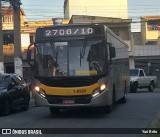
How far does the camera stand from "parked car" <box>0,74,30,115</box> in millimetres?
19219

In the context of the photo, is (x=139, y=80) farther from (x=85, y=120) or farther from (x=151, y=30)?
(x=151, y=30)

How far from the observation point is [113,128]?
14.8 m

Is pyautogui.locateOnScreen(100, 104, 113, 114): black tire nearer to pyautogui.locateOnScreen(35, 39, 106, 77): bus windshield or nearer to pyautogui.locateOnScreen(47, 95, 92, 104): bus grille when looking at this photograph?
pyautogui.locateOnScreen(47, 95, 92, 104): bus grille

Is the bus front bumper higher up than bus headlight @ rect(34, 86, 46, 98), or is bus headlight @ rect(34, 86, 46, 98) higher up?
bus headlight @ rect(34, 86, 46, 98)

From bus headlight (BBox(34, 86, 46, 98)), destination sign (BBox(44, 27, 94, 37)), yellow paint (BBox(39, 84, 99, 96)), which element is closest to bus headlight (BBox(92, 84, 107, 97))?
yellow paint (BBox(39, 84, 99, 96))

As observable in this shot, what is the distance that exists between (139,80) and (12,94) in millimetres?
21730

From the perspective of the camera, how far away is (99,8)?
83062 mm

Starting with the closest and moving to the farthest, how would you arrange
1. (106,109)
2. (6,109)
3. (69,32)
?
(69,32) → (106,109) → (6,109)

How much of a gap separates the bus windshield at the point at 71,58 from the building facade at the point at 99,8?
207 feet

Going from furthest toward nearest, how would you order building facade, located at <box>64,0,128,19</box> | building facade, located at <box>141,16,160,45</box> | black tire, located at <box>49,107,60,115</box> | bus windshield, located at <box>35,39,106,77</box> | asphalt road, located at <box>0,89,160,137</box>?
building facade, located at <box>141,16,160,45</box>
building facade, located at <box>64,0,128,19</box>
black tire, located at <box>49,107,60,115</box>
bus windshield, located at <box>35,39,106,77</box>
asphalt road, located at <box>0,89,160,137</box>

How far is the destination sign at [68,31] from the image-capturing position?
17736mm

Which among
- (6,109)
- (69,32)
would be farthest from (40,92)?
(6,109)

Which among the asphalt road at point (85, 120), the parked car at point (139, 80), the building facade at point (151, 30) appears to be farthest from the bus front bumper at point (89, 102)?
the building facade at point (151, 30)

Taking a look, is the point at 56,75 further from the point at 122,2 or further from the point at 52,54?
the point at 122,2
